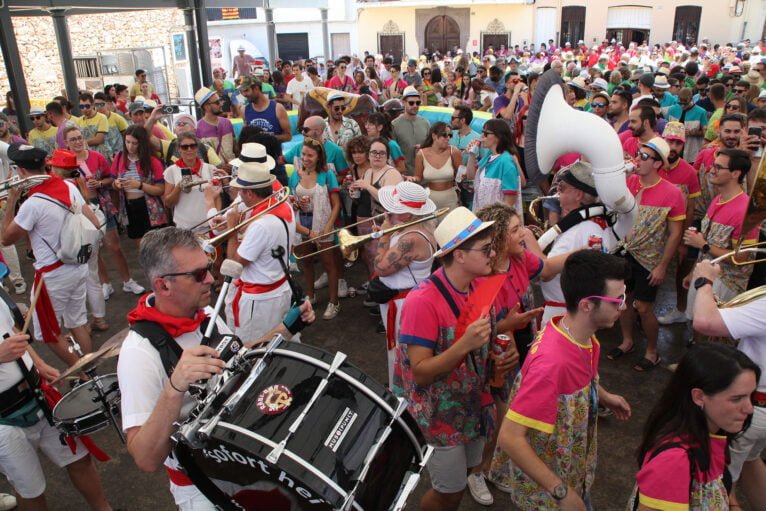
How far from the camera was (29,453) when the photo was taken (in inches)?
132

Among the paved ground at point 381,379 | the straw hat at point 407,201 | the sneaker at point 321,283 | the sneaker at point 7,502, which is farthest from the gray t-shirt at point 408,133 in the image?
the sneaker at point 7,502

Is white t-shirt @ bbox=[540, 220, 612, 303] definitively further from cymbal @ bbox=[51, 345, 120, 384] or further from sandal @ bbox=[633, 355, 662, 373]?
cymbal @ bbox=[51, 345, 120, 384]

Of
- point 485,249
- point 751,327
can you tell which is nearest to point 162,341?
point 485,249

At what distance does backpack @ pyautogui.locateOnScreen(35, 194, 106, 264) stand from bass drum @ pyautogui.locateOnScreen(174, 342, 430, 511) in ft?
11.1

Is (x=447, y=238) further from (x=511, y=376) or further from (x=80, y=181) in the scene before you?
(x=80, y=181)

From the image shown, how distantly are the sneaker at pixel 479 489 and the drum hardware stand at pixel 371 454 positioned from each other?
1778 mm

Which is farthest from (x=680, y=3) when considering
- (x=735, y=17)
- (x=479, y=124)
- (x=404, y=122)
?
(x=404, y=122)

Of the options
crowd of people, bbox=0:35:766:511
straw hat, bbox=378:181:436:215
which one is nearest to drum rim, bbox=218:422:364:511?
crowd of people, bbox=0:35:766:511

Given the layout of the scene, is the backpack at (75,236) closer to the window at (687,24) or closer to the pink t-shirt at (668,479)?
the pink t-shirt at (668,479)

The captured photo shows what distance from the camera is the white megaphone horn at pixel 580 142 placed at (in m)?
3.94

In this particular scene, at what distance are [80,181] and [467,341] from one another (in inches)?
211

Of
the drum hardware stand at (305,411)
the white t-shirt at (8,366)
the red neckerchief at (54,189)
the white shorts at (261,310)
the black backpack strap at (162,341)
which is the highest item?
the red neckerchief at (54,189)

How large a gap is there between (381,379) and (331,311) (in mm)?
1445

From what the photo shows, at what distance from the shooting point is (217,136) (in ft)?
26.8
